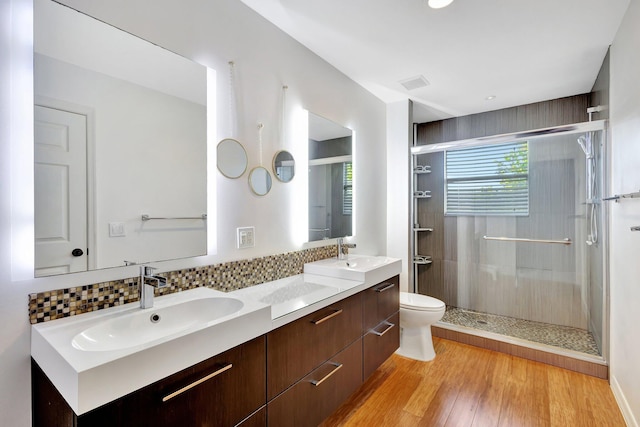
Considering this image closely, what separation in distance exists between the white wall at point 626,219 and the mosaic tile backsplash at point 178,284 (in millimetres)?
1868

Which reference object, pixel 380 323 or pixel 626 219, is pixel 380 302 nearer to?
pixel 380 323

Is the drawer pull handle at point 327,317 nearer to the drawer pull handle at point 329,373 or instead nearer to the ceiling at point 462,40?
the drawer pull handle at point 329,373

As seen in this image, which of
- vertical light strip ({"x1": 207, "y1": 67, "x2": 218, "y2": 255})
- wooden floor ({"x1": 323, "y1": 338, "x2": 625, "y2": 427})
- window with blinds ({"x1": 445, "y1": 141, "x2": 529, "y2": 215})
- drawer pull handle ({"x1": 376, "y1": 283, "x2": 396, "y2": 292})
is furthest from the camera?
window with blinds ({"x1": 445, "y1": 141, "x2": 529, "y2": 215})

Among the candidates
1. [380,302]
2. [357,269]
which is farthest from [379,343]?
[357,269]

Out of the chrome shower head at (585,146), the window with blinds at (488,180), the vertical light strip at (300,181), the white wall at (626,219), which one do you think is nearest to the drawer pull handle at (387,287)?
the vertical light strip at (300,181)

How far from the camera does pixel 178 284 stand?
141cm

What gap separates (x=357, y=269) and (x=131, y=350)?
4.49 ft

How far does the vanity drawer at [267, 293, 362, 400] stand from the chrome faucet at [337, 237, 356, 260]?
1.96ft

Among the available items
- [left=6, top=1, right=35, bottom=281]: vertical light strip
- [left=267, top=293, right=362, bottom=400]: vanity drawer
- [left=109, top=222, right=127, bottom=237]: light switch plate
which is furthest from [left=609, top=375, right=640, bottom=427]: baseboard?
[left=6, top=1, right=35, bottom=281]: vertical light strip

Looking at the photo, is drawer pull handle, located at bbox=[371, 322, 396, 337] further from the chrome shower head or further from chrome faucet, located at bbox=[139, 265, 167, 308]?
the chrome shower head

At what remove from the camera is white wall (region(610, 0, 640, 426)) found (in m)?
1.64

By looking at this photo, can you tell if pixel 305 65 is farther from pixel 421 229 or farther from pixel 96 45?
pixel 421 229

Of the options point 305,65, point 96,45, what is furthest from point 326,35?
point 96,45

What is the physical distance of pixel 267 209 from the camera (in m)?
1.89
